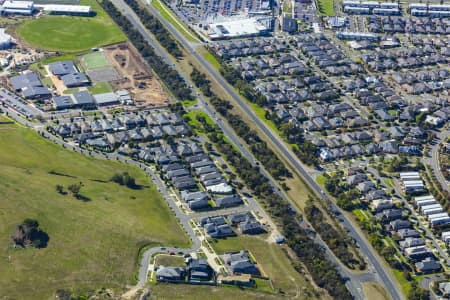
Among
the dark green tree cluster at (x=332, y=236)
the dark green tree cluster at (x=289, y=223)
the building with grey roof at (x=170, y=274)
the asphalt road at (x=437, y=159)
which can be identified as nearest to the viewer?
the building with grey roof at (x=170, y=274)

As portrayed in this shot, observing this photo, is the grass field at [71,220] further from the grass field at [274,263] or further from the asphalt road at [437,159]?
the asphalt road at [437,159]

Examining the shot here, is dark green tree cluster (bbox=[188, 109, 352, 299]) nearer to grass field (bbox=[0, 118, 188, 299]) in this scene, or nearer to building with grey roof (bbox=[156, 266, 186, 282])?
grass field (bbox=[0, 118, 188, 299])

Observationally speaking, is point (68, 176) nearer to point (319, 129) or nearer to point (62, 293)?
point (62, 293)

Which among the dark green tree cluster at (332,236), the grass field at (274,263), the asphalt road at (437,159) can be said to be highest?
the asphalt road at (437,159)

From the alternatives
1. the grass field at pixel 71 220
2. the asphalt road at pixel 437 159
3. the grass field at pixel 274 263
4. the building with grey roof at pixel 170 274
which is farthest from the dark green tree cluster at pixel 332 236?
the asphalt road at pixel 437 159

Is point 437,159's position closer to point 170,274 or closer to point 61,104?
point 170,274

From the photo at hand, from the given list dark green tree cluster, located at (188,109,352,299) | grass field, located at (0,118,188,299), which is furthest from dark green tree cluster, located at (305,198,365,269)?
grass field, located at (0,118,188,299)

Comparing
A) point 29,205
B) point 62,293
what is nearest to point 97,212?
point 29,205
